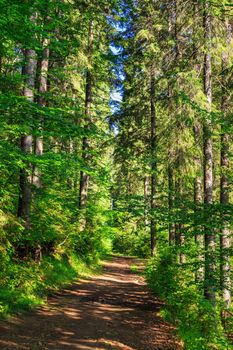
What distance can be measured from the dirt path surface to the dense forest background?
1.70 feet

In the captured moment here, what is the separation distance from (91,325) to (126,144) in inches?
476

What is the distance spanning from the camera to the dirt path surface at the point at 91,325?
23.5 ft

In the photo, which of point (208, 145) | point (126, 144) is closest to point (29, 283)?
point (208, 145)

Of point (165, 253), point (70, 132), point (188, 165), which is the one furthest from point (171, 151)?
point (70, 132)

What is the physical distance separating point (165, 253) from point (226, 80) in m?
6.96

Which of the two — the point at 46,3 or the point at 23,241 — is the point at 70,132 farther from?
the point at 23,241

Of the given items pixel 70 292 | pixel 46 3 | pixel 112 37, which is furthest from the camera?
pixel 112 37

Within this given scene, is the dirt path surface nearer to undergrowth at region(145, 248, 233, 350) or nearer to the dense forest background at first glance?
undergrowth at region(145, 248, 233, 350)

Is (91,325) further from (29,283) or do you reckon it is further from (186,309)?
(186,309)

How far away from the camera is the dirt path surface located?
7.16 meters

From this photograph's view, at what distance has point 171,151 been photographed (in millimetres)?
13414

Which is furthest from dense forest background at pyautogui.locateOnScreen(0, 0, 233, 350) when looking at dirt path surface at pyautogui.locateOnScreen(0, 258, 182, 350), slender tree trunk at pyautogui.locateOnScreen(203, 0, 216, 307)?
dirt path surface at pyautogui.locateOnScreen(0, 258, 182, 350)

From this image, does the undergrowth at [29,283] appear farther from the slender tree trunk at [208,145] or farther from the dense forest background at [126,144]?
the slender tree trunk at [208,145]

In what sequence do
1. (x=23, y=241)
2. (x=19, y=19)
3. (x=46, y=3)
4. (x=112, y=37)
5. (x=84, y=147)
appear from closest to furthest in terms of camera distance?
(x=19, y=19), (x=46, y=3), (x=23, y=241), (x=84, y=147), (x=112, y=37)
